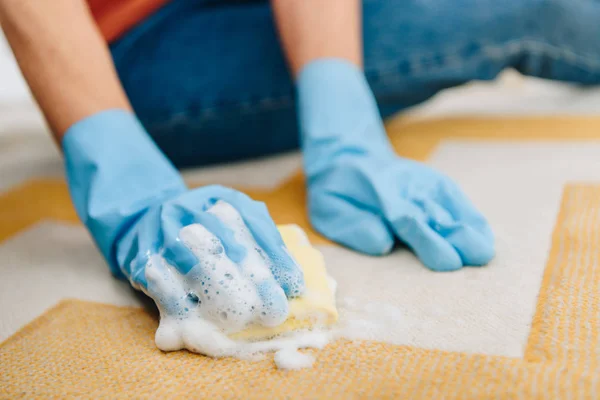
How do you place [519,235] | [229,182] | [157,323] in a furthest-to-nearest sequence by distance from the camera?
[229,182], [519,235], [157,323]

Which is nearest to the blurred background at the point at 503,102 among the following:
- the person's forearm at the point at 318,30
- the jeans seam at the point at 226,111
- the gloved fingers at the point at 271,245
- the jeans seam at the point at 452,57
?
the jeans seam at the point at 452,57

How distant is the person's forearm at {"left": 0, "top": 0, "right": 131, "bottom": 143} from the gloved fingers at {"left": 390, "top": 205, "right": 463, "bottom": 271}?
0.33 m

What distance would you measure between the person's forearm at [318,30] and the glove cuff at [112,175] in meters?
0.27

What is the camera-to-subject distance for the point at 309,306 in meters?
0.46

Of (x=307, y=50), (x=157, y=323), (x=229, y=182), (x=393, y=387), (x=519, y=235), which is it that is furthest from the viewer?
(x=229, y=182)

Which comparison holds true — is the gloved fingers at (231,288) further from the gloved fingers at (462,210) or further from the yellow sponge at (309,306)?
the gloved fingers at (462,210)

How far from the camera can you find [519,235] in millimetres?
590

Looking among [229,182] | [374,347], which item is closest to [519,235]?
[374,347]

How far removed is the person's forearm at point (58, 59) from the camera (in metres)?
0.56

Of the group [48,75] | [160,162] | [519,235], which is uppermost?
[48,75]

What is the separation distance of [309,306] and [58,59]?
14.1 inches

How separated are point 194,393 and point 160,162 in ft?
0.89

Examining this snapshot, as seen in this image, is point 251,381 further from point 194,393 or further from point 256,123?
point 256,123

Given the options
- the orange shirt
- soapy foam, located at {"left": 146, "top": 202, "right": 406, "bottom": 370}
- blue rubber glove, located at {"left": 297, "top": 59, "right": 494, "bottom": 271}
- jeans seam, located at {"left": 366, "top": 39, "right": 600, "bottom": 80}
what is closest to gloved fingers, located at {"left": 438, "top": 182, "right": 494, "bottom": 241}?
blue rubber glove, located at {"left": 297, "top": 59, "right": 494, "bottom": 271}
